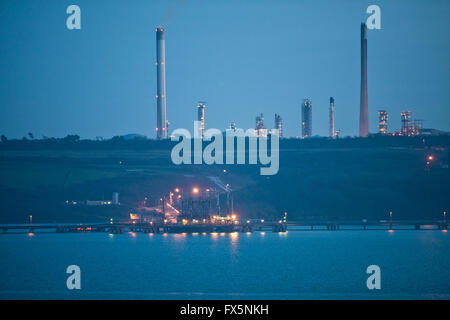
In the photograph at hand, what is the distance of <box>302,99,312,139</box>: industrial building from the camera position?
15288cm

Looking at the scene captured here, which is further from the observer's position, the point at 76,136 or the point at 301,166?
the point at 76,136

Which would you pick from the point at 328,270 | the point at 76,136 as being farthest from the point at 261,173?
the point at 328,270

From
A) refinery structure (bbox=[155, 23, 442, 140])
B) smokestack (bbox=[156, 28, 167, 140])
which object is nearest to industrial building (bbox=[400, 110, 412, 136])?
refinery structure (bbox=[155, 23, 442, 140])

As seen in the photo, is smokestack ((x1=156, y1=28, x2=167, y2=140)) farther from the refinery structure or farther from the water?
the water

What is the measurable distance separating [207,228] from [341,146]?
57929 mm

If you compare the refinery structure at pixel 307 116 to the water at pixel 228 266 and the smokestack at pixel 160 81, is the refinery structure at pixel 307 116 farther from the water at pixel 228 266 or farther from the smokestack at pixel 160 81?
the water at pixel 228 266

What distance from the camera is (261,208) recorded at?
439ft

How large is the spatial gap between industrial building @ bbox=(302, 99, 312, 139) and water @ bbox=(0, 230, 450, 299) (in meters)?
51.1

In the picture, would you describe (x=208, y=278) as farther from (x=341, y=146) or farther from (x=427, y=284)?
(x=341, y=146)

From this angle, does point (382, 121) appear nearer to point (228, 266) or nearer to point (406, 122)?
point (406, 122)

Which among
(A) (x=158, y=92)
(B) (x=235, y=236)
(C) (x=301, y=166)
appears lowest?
(B) (x=235, y=236)

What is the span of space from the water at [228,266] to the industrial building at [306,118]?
51067mm

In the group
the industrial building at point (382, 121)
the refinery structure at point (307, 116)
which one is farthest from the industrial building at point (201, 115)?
the industrial building at point (382, 121)

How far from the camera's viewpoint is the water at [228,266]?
2180 inches
